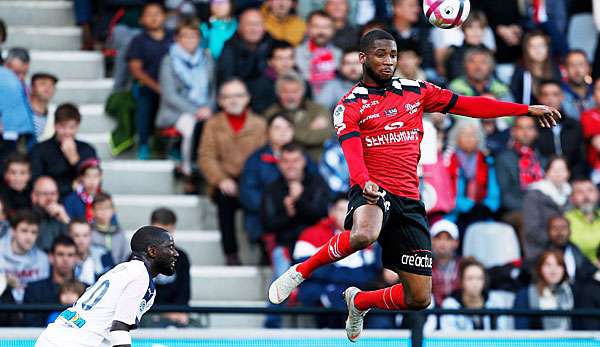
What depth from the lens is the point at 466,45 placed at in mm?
15133

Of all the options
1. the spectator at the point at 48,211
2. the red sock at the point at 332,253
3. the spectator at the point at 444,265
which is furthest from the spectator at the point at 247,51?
the red sock at the point at 332,253

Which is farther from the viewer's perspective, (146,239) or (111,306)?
(146,239)

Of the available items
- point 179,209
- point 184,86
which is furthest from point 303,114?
point 179,209

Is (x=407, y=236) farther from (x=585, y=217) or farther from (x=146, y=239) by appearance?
(x=585, y=217)

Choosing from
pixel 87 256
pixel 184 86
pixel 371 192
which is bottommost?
pixel 87 256

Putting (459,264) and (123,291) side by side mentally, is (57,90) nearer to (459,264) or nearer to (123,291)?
(459,264)

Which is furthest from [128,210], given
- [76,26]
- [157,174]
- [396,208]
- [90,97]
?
[396,208]

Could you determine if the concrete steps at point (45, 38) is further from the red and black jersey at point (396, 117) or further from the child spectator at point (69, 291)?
the red and black jersey at point (396, 117)

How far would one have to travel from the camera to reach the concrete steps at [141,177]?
14805 millimetres

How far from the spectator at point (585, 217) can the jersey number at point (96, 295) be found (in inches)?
226

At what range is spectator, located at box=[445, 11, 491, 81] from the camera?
592 inches

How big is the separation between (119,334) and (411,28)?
7.14 m

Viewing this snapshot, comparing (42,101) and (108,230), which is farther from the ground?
(42,101)

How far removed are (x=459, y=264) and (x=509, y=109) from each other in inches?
127
